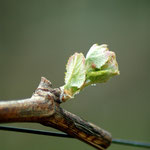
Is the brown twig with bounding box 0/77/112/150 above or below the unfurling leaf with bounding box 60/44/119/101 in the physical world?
below

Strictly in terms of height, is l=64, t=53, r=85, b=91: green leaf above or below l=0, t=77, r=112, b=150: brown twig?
above

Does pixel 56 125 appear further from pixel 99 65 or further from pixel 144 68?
pixel 144 68

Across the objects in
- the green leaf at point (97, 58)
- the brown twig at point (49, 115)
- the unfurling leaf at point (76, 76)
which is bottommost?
the brown twig at point (49, 115)

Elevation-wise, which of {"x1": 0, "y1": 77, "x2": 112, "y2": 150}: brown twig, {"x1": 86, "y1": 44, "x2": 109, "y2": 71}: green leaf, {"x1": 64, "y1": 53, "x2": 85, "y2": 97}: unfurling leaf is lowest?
{"x1": 0, "y1": 77, "x2": 112, "y2": 150}: brown twig

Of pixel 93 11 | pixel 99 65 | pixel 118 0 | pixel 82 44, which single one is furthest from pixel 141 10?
pixel 99 65

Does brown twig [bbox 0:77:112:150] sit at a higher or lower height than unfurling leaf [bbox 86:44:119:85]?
lower

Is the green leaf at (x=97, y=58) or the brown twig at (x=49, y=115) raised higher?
the green leaf at (x=97, y=58)

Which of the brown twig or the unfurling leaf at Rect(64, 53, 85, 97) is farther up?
the unfurling leaf at Rect(64, 53, 85, 97)
